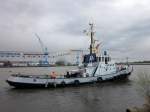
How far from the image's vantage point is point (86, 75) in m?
45.3

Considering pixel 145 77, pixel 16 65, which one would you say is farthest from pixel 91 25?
pixel 16 65

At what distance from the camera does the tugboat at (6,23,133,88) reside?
134ft

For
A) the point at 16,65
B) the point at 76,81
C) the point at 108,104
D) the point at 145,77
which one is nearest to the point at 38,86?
the point at 76,81

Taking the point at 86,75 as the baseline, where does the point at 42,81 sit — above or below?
below

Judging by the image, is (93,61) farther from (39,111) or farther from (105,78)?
(39,111)

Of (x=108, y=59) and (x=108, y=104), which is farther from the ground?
(x=108, y=59)

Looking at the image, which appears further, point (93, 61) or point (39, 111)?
point (93, 61)

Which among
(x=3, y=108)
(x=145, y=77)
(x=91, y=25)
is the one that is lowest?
(x=3, y=108)

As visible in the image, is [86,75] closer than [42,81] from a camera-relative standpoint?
No

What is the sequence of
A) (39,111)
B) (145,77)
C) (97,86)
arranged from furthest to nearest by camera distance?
(97,86)
(39,111)
(145,77)

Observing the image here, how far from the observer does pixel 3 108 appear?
25.8 m

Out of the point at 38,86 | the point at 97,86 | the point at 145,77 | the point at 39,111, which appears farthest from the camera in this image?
the point at 97,86

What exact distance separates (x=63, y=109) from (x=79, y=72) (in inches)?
846

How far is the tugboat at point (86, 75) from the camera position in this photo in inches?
1604
